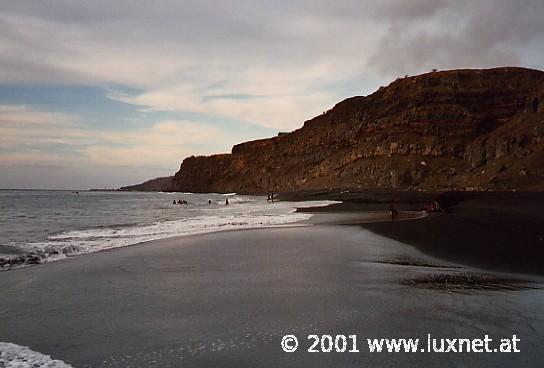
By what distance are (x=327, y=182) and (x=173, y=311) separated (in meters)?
86.1

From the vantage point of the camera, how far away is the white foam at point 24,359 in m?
4.54

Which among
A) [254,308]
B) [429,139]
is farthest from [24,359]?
[429,139]

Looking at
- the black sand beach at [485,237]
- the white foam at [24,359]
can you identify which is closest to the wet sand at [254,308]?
the white foam at [24,359]

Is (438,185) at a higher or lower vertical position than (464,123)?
lower

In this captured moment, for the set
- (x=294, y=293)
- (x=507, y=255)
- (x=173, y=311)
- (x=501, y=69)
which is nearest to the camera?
(x=173, y=311)

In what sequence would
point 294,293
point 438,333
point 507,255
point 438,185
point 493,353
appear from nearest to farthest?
point 493,353 < point 438,333 < point 294,293 < point 507,255 < point 438,185

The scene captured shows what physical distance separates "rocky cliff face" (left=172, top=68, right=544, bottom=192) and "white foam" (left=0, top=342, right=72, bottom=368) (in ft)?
127

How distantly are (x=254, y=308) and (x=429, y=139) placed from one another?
7752 centimetres

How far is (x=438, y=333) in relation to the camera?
5227mm

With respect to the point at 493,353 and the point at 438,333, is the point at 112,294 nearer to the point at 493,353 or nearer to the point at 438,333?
the point at 438,333

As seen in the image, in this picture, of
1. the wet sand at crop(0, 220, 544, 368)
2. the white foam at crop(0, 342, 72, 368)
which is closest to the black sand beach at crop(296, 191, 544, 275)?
the wet sand at crop(0, 220, 544, 368)

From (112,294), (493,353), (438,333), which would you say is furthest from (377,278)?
(112,294)

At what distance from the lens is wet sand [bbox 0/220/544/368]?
4680 millimetres

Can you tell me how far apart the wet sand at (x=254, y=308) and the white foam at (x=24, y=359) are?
13 cm
